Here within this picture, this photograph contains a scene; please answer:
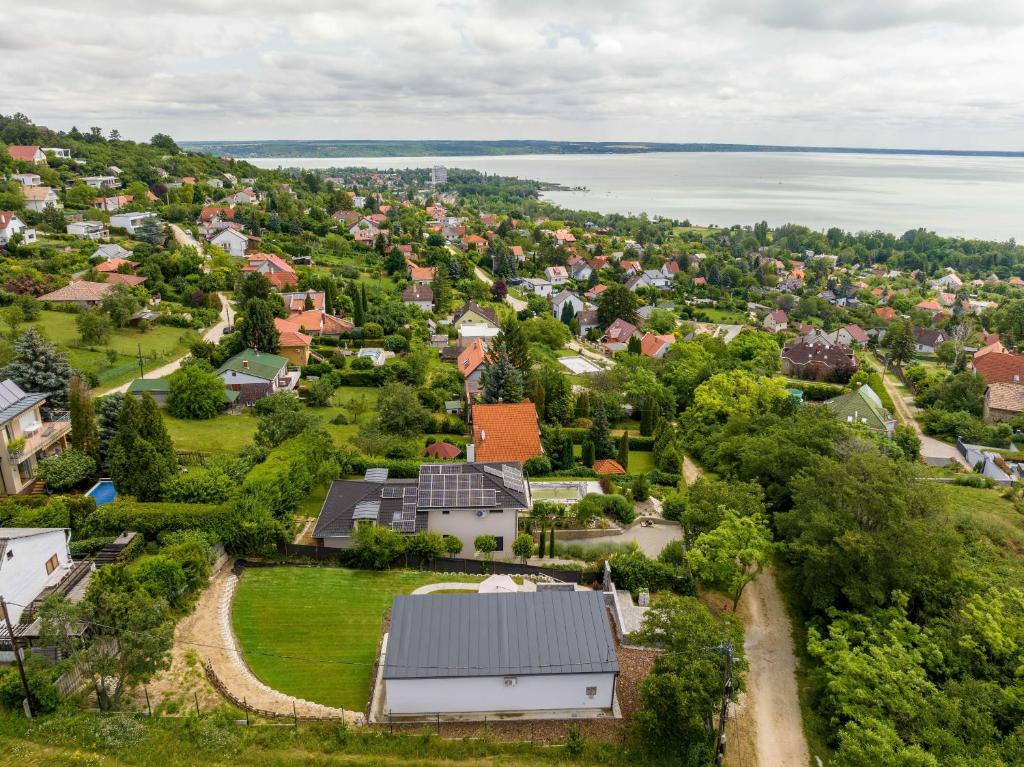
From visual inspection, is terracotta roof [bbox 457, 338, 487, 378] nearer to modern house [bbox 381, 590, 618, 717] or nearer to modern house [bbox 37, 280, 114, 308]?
modern house [bbox 37, 280, 114, 308]

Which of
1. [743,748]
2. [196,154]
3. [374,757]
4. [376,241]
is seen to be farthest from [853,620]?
[196,154]

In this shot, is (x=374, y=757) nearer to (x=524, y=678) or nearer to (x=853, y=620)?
(x=524, y=678)

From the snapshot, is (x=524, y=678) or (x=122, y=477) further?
(x=122, y=477)

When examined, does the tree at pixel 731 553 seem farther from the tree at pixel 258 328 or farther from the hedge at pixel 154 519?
the tree at pixel 258 328

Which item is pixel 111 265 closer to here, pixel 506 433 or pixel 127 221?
pixel 127 221

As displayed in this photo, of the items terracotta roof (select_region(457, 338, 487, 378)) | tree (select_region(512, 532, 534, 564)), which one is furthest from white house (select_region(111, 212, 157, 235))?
tree (select_region(512, 532, 534, 564))

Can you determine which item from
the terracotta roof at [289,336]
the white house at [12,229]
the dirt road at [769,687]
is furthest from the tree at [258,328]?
the dirt road at [769,687]
